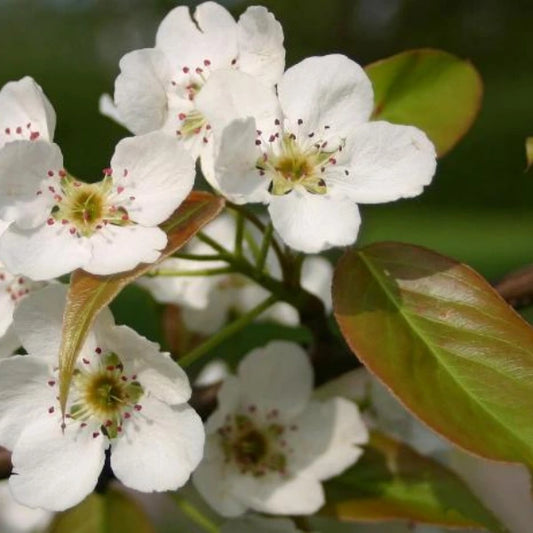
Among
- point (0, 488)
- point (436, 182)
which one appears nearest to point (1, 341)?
point (0, 488)

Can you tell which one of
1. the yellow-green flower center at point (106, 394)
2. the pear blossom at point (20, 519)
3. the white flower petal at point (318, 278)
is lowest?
the pear blossom at point (20, 519)

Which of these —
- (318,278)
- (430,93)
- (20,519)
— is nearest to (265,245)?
(430,93)

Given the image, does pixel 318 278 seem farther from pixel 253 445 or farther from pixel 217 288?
pixel 253 445

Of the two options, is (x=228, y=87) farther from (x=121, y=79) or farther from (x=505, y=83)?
(x=505, y=83)

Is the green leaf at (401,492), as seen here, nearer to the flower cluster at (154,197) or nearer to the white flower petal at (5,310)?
the flower cluster at (154,197)

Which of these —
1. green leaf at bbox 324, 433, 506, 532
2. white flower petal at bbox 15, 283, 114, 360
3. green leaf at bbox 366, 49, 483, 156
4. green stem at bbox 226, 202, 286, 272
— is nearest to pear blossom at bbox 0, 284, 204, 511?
white flower petal at bbox 15, 283, 114, 360

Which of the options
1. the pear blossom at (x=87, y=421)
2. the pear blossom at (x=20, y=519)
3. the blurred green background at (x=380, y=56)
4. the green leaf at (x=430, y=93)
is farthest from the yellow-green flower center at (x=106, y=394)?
the blurred green background at (x=380, y=56)
